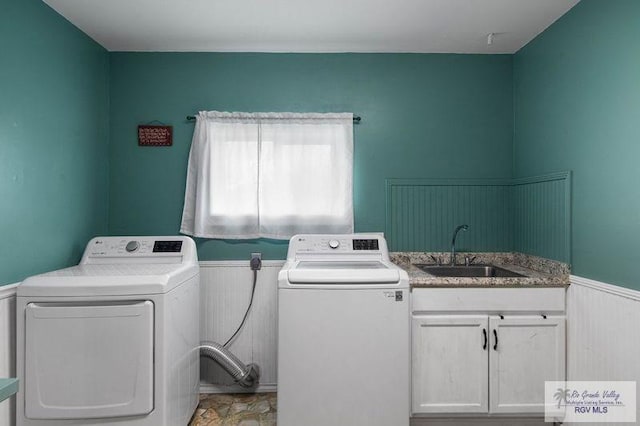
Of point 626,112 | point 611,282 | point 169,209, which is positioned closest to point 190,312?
point 169,209

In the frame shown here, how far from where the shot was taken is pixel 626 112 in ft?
5.14

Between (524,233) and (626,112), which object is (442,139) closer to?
(524,233)

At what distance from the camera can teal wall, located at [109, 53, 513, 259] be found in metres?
2.42

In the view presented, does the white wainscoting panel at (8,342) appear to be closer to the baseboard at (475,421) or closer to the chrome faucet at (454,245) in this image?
the baseboard at (475,421)

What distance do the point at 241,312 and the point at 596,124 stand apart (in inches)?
92.5

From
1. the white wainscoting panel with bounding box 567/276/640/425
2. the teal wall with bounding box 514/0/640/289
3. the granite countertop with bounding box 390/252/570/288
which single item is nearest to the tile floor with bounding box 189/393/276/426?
the granite countertop with bounding box 390/252/570/288

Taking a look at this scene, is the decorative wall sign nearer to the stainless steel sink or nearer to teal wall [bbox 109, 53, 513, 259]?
teal wall [bbox 109, 53, 513, 259]

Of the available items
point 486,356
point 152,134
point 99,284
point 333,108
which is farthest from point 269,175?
point 486,356

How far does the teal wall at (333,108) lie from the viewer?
2.42 m

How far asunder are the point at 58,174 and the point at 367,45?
2.07m

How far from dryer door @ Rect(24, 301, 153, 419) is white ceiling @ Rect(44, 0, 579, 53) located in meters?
1.62

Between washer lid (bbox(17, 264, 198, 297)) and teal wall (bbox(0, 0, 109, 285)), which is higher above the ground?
teal wall (bbox(0, 0, 109, 285))

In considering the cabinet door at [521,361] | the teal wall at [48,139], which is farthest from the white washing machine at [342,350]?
the teal wall at [48,139]

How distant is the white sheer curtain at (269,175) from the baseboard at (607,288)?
4.49 feet
